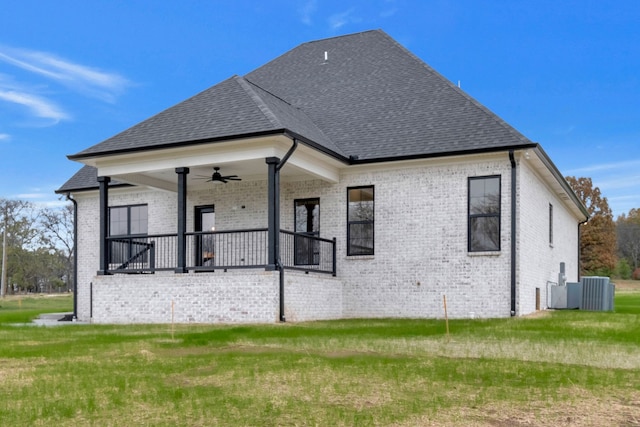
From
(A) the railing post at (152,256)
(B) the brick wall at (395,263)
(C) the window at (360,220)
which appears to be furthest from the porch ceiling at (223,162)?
(A) the railing post at (152,256)

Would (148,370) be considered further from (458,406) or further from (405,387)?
(458,406)

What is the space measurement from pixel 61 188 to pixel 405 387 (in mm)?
19593

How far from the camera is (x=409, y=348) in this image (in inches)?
412

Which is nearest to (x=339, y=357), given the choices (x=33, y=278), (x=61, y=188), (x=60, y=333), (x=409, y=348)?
(x=409, y=348)

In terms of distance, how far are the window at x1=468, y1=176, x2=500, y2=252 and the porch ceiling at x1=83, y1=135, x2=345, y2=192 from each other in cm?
365

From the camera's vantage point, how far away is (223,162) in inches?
685

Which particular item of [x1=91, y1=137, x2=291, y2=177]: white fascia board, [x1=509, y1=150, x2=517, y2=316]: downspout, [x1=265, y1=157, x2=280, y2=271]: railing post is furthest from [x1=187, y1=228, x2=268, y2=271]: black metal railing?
[x1=509, y1=150, x2=517, y2=316]: downspout

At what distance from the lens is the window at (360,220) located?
19.5 meters

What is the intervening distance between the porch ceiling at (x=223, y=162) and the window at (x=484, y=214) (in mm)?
3646

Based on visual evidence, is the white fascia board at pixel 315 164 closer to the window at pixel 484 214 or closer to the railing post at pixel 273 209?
the railing post at pixel 273 209

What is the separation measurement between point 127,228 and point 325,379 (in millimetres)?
16932

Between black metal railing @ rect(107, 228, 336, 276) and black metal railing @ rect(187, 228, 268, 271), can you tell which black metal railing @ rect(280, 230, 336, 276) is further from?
black metal railing @ rect(187, 228, 268, 271)

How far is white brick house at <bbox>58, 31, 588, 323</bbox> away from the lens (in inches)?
677

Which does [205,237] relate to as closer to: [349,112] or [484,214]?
[349,112]
